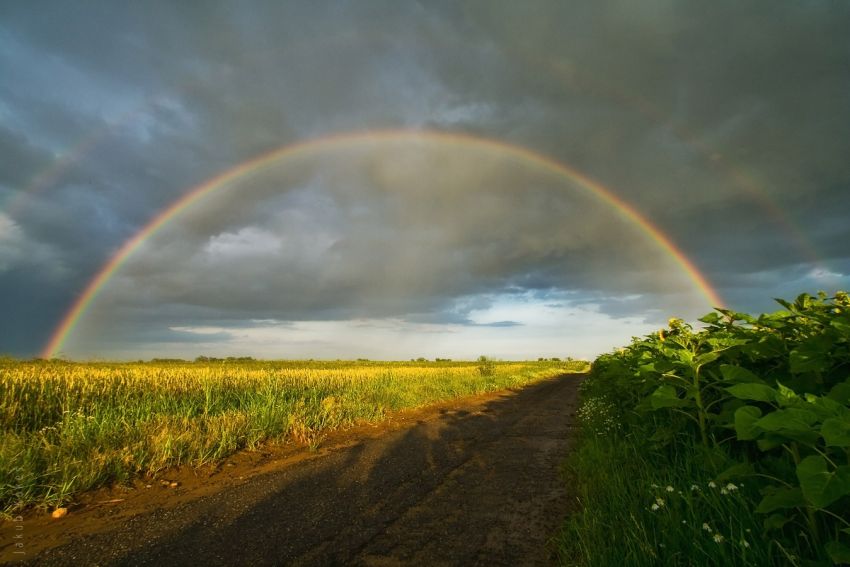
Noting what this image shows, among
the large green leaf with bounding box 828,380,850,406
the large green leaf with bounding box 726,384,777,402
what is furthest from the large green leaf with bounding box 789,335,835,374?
the large green leaf with bounding box 726,384,777,402

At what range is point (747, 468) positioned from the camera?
3023 millimetres

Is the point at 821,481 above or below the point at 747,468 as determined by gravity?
above

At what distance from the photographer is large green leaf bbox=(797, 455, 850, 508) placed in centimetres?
192

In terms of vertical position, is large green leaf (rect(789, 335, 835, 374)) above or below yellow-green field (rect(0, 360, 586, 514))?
above

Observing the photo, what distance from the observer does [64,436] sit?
7.43m

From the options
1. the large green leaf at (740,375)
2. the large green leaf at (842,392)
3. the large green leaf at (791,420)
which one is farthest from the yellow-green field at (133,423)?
the large green leaf at (842,392)

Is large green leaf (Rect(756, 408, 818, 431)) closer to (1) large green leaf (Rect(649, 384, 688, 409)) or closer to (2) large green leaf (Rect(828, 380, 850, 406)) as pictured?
(2) large green leaf (Rect(828, 380, 850, 406))

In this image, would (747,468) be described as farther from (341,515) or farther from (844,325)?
(341,515)

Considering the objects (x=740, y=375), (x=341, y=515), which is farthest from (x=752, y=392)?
(x=341, y=515)

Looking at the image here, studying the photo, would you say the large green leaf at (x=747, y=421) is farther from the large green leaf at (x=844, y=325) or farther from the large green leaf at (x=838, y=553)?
the large green leaf at (x=844, y=325)

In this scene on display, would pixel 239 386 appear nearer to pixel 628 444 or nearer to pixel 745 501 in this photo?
pixel 628 444

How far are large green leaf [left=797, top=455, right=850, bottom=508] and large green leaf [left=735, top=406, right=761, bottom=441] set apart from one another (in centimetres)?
48

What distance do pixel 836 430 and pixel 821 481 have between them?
0.27 m

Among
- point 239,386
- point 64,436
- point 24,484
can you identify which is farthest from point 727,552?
point 239,386
